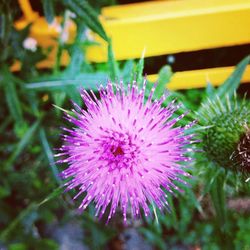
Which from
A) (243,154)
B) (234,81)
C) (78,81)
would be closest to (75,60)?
(78,81)

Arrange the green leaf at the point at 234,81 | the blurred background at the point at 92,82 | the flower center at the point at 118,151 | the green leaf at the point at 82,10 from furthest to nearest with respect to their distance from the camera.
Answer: the blurred background at the point at 92,82, the green leaf at the point at 234,81, the green leaf at the point at 82,10, the flower center at the point at 118,151

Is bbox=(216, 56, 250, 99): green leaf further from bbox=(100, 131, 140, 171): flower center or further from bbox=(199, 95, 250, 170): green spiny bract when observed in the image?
bbox=(100, 131, 140, 171): flower center

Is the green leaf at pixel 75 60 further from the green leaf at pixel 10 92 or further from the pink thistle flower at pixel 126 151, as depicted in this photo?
the pink thistle flower at pixel 126 151

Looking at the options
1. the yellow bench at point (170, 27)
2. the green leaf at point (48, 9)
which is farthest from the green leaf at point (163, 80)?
the yellow bench at point (170, 27)

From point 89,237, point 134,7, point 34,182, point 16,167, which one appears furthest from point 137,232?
point 134,7

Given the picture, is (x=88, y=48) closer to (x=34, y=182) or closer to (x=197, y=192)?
(x=34, y=182)
